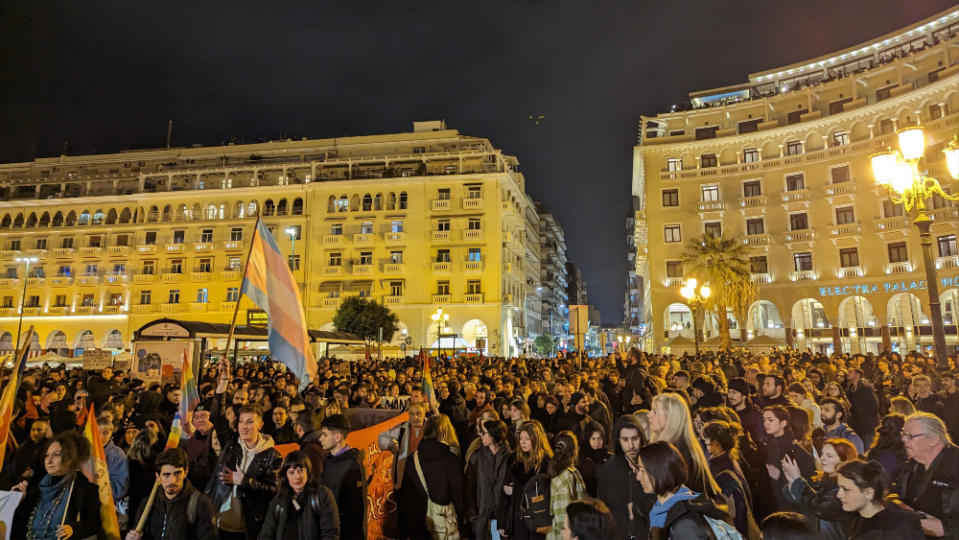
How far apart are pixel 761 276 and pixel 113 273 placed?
5248 centimetres

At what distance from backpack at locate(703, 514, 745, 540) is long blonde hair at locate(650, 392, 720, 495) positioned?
484 millimetres

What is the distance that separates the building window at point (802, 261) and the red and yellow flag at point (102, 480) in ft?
138

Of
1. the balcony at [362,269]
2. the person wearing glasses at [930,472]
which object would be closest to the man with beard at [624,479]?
the person wearing glasses at [930,472]

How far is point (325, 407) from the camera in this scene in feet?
24.3

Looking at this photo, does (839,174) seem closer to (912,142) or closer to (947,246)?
(947,246)

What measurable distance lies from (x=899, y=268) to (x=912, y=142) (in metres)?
31.3

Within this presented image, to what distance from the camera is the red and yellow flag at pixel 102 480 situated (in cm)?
443

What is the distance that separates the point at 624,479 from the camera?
4543 millimetres

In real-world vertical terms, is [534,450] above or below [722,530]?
above

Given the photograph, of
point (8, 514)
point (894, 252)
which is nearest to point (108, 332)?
point (8, 514)

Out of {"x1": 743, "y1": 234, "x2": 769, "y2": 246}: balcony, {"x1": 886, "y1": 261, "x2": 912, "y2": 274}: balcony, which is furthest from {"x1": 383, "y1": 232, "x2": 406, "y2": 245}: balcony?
{"x1": 886, "y1": 261, "x2": 912, "y2": 274}: balcony

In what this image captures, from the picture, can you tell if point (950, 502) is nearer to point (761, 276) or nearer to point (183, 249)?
point (761, 276)

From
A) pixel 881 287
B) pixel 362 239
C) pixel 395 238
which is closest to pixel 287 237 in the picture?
pixel 362 239

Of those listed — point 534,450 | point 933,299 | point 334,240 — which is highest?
point 334,240
